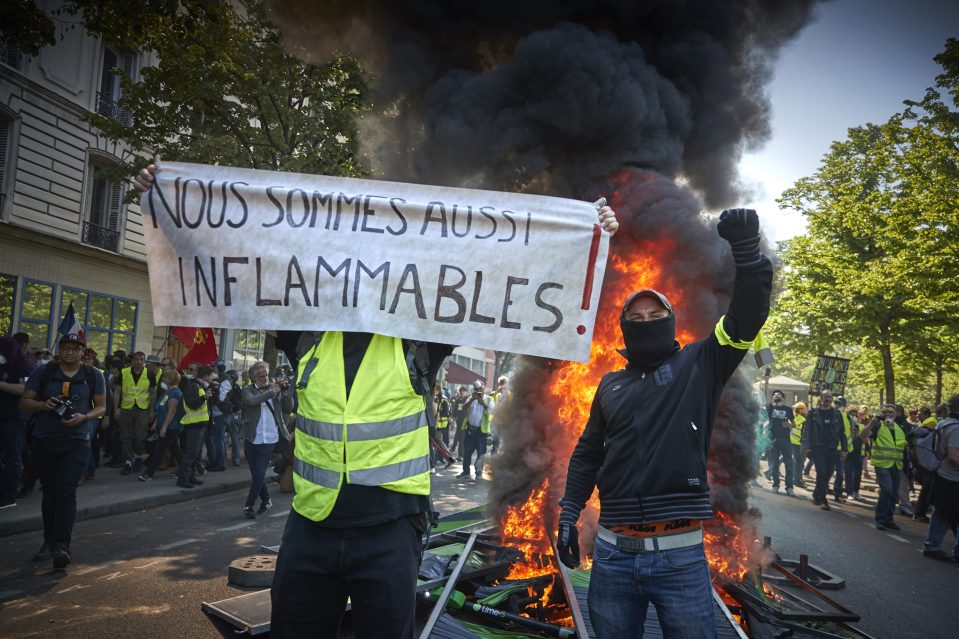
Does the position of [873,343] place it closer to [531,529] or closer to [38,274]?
[531,529]

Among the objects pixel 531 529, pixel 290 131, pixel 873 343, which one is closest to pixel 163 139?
pixel 290 131

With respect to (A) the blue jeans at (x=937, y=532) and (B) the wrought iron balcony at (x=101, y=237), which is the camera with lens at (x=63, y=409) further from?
(B) the wrought iron balcony at (x=101, y=237)

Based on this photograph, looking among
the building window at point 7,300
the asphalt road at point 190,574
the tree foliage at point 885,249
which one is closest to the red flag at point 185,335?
the asphalt road at point 190,574

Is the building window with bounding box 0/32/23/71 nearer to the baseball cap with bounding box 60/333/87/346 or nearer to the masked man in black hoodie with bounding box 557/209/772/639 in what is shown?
the baseball cap with bounding box 60/333/87/346

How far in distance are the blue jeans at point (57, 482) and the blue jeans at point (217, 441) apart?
20.9 feet

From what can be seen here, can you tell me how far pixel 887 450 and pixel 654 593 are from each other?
10.3 metres

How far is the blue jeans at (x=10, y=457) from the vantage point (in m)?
7.72

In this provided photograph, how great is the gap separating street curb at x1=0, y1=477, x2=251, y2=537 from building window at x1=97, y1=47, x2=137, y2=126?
1258 cm

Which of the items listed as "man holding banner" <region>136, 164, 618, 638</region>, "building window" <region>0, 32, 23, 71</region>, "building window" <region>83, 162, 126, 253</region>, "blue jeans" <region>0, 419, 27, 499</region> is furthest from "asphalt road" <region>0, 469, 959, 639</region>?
"building window" <region>0, 32, 23, 71</region>

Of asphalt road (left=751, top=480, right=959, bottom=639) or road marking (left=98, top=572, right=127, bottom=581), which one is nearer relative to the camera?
road marking (left=98, top=572, right=127, bottom=581)

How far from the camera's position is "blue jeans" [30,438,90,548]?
571 cm

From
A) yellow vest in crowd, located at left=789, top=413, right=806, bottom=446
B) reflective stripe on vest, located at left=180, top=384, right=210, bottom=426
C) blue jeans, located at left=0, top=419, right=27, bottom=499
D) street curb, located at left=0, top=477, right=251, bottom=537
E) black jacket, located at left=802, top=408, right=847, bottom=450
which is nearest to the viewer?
street curb, located at left=0, top=477, right=251, bottom=537

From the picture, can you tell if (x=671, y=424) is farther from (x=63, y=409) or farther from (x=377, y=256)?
(x=63, y=409)

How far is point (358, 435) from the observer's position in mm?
2398
